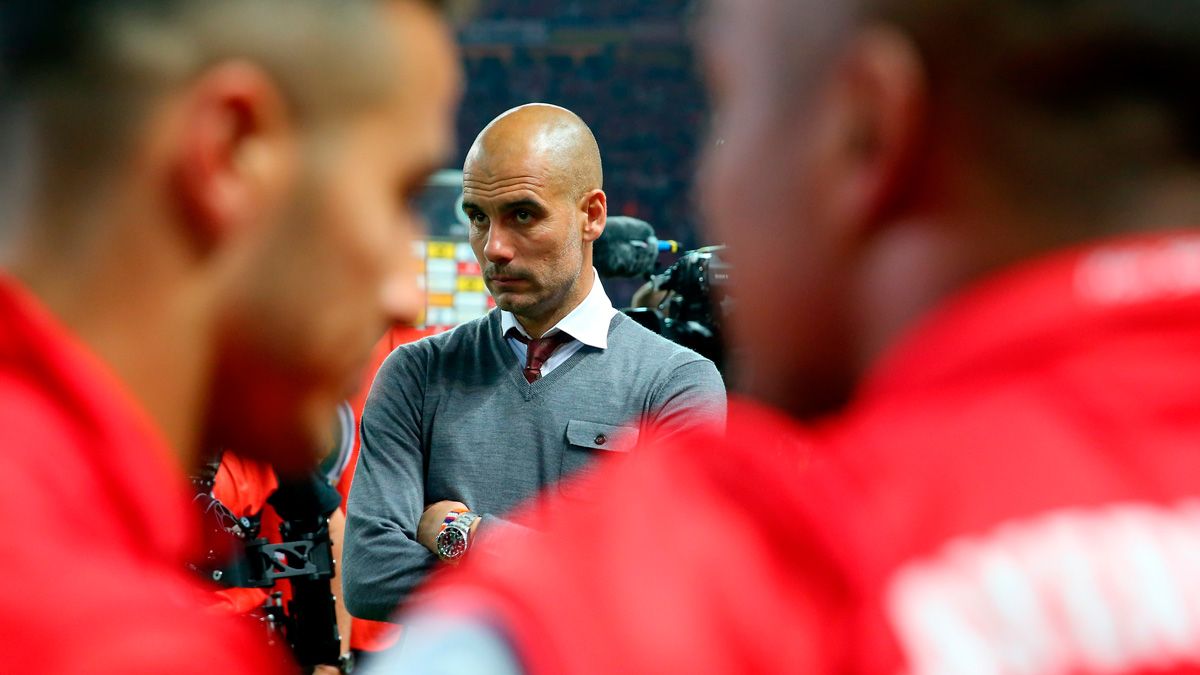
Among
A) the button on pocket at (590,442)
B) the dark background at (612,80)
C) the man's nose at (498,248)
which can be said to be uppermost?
the dark background at (612,80)

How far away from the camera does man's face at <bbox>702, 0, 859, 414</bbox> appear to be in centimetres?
61

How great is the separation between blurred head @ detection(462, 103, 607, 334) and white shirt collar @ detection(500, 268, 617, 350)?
0.06 ft

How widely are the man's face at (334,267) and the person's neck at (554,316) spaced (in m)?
1.64

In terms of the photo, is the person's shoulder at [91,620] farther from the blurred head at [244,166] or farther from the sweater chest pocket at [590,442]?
the sweater chest pocket at [590,442]

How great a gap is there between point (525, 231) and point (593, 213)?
19 centimetres

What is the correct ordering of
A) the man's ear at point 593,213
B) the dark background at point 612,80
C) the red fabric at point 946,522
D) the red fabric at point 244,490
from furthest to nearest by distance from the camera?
the dark background at point 612,80
the red fabric at point 244,490
the man's ear at point 593,213
the red fabric at point 946,522

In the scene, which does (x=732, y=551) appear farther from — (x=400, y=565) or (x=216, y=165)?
(x=400, y=565)

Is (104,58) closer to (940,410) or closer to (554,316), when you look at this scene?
(940,410)

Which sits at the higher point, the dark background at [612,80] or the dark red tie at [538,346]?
the dark background at [612,80]

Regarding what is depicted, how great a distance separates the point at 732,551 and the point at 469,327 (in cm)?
195

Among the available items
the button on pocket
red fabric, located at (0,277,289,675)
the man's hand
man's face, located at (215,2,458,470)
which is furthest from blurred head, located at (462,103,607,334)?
red fabric, located at (0,277,289,675)

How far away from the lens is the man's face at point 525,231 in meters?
2.37

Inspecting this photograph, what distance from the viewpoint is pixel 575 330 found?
7.64 feet

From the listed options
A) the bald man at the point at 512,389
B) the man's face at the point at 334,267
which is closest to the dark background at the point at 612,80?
the bald man at the point at 512,389
